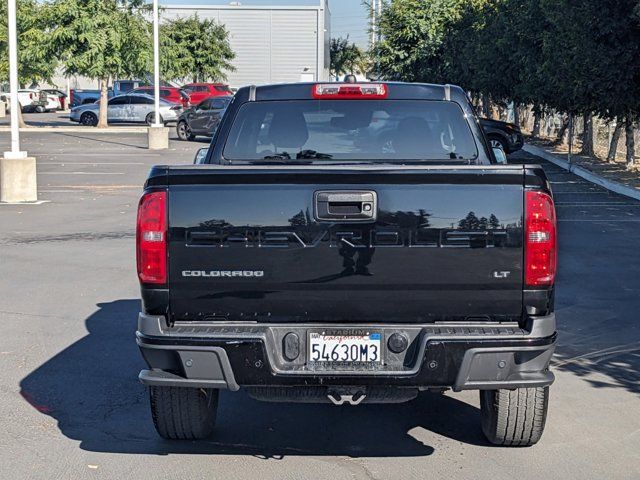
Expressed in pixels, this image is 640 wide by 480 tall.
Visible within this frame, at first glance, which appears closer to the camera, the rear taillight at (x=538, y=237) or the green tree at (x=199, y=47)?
the rear taillight at (x=538, y=237)

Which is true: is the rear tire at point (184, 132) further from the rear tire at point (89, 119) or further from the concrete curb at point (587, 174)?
the concrete curb at point (587, 174)

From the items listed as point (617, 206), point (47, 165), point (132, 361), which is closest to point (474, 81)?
point (47, 165)

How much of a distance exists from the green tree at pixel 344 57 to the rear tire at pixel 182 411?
113 m

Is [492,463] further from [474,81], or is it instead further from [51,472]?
[474,81]

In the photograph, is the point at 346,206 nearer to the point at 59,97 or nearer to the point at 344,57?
the point at 59,97

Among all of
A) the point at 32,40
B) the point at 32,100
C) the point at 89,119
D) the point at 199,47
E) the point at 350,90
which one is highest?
the point at 199,47

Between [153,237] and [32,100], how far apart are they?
2604 inches

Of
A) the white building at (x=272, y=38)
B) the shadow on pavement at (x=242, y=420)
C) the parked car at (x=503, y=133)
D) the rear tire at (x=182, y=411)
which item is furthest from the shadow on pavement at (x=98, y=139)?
the white building at (x=272, y=38)

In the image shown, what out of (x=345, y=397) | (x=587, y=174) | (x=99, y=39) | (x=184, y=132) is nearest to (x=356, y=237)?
(x=345, y=397)

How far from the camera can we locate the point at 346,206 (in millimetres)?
5008

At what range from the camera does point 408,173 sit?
502 cm

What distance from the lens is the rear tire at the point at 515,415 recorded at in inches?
220

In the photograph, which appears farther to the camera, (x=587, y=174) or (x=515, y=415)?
(x=587, y=174)

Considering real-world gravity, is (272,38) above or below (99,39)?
above
